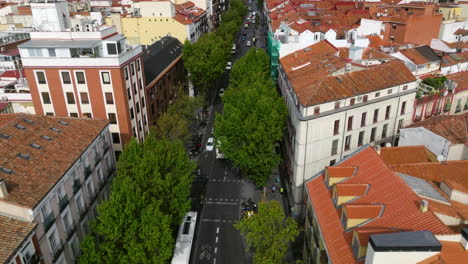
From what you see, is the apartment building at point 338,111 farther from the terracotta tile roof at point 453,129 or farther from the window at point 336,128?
the terracotta tile roof at point 453,129

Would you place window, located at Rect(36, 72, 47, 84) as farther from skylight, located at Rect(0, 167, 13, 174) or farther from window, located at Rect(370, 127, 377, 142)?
window, located at Rect(370, 127, 377, 142)

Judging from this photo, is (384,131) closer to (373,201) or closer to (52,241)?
(373,201)

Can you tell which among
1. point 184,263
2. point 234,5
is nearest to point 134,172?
point 184,263

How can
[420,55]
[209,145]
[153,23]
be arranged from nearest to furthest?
[420,55], [209,145], [153,23]

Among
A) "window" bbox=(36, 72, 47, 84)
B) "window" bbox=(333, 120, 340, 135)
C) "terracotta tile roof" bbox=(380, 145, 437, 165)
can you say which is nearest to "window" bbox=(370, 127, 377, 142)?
"window" bbox=(333, 120, 340, 135)

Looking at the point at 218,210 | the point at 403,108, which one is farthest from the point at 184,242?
the point at 403,108

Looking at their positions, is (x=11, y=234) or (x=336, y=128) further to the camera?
(x=336, y=128)

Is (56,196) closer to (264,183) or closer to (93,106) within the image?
(93,106)
